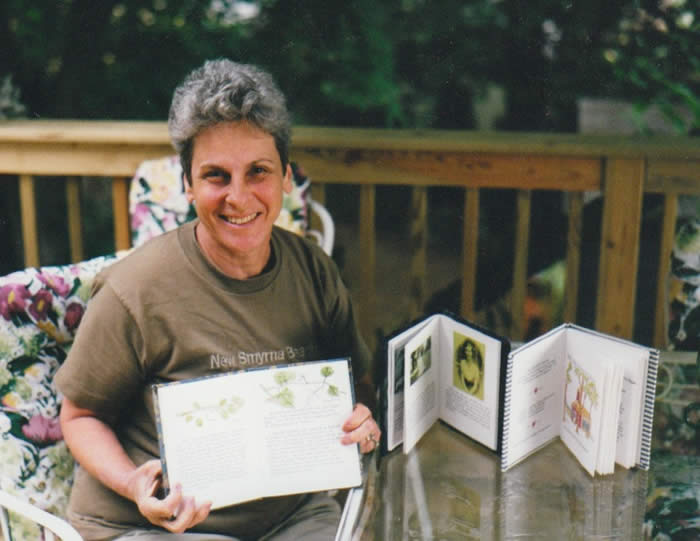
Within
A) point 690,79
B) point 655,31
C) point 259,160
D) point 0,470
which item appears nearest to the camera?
point 259,160

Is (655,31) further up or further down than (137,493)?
further up

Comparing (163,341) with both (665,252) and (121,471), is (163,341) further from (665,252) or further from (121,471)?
(665,252)

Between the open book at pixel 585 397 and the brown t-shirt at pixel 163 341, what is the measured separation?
457 millimetres

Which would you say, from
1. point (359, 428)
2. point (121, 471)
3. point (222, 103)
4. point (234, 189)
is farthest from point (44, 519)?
point (222, 103)

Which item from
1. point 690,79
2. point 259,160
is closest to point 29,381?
point 259,160

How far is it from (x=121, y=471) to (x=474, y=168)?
161cm

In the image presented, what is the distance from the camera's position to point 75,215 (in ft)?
9.71

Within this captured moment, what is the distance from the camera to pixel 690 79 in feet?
10.4

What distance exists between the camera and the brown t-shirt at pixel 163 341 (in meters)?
1.62

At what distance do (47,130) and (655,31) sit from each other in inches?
82.5

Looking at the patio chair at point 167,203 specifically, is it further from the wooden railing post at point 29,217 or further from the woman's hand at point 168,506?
the woman's hand at point 168,506

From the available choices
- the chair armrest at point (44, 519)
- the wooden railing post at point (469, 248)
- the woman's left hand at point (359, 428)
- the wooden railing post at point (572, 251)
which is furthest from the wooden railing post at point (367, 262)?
the chair armrest at point (44, 519)

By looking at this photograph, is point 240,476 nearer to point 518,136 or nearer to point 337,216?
point 518,136

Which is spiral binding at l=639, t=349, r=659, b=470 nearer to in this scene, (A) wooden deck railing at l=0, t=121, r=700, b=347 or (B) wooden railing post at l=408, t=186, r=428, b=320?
(A) wooden deck railing at l=0, t=121, r=700, b=347
